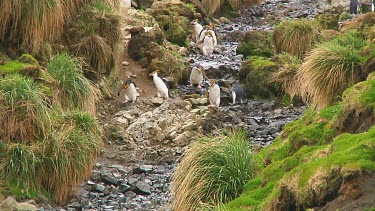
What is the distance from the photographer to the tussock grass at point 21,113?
11125mm

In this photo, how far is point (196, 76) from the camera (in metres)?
18.4

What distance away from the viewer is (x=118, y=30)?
16078 millimetres

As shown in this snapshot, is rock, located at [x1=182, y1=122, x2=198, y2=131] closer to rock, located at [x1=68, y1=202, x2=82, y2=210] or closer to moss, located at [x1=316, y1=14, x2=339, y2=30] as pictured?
rock, located at [x1=68, y1=202, x2=82, y2=210]

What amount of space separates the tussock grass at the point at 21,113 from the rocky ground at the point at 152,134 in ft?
3.78

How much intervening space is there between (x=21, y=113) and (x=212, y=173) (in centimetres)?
327

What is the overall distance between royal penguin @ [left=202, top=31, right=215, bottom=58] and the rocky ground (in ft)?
6.24

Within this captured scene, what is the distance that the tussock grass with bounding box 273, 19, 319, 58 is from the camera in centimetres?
1933

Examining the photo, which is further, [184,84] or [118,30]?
[184,84]

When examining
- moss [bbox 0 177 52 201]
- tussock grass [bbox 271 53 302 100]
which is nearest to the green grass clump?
moss [bbox 0 177 52 201]

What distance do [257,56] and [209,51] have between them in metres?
1.43

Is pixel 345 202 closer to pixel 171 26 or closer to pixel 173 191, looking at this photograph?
pixel 173 191

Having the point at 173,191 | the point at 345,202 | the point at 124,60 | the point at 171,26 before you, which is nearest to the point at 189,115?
the point at 124,60

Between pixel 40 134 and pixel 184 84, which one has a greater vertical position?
pixel 40 134

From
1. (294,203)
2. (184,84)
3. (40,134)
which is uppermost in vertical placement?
(294,203)
